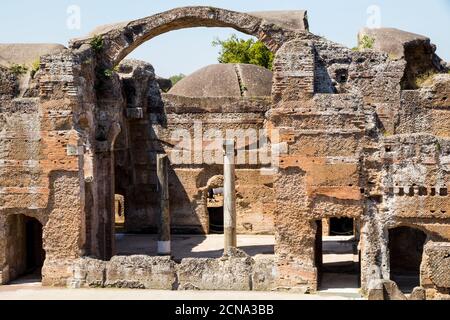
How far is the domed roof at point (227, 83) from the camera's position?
24.1 meters

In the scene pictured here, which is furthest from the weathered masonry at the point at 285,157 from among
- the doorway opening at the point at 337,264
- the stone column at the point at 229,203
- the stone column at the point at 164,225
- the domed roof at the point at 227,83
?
the domed roof at the point at 227,83

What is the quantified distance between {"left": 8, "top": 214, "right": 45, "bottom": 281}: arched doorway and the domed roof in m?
7.62

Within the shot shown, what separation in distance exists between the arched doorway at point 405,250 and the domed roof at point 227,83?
27.4ft

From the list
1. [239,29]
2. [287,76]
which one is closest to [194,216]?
[239,29]

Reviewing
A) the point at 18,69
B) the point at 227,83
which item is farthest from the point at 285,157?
the point at 227,83

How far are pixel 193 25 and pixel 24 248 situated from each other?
251 inches

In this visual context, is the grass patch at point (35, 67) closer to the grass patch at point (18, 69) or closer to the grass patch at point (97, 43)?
the grass patch at point (18, 69)

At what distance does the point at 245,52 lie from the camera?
3559 centimetres

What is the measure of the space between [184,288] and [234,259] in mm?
1139

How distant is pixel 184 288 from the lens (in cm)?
1565

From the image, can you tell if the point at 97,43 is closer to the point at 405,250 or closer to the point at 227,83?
the point at 227,83

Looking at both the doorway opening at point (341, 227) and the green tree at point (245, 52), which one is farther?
the green tree at point (245, 52)

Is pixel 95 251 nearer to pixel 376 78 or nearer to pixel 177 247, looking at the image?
pixel 177 247

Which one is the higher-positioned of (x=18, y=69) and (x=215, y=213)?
(x=18, y=69)
